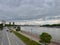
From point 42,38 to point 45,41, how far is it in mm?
847

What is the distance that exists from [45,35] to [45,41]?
129cm

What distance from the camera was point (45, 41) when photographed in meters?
37.5

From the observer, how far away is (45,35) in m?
36.9

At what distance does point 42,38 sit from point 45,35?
4.18ft

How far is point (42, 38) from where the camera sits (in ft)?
124
